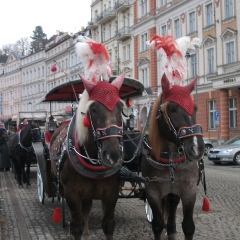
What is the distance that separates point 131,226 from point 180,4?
109ft

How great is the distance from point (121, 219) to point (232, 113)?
26156 mm

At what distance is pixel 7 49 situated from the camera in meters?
111

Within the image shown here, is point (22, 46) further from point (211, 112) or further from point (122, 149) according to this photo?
point (122, 149)

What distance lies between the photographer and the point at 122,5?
49.6 meters

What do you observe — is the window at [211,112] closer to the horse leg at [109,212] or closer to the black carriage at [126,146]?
the black carriage at [126,146]

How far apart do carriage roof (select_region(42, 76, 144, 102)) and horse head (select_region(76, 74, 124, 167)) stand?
1.87 m

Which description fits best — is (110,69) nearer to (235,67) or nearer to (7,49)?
(235,67)

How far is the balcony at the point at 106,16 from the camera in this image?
5307cm

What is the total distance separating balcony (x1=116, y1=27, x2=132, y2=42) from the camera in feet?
160

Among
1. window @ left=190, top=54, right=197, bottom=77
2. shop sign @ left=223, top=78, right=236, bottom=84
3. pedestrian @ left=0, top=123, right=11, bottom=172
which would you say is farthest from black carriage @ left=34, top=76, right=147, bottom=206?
window @ left=190, top=54, right=197, bottom=77

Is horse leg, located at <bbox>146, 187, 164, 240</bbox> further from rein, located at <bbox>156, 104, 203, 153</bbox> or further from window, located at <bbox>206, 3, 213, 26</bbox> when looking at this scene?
window, located at <bbox>206, 3, 213, 26</bbox>

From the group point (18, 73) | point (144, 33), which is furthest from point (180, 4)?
point (18, 73)

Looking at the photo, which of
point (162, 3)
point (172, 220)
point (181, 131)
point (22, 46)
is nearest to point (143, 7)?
point (162, 3)

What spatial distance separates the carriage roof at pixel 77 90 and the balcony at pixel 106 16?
4539 cm
